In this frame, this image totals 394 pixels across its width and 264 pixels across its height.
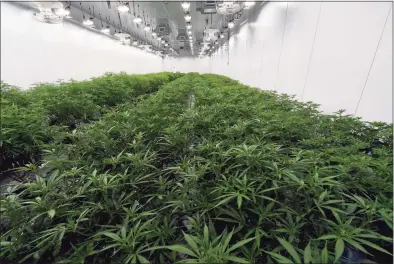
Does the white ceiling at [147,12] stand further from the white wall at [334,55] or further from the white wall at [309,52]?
the white wall at [334,55]

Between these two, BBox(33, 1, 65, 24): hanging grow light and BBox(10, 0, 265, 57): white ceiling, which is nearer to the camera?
BBox(33, 1, 65, 24): hanging grow light

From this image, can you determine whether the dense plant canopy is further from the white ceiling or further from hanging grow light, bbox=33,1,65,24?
the white ceiling

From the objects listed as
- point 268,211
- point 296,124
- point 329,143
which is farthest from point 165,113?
point 268,211

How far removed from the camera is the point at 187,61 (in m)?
31.4

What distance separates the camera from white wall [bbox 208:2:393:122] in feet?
8.86

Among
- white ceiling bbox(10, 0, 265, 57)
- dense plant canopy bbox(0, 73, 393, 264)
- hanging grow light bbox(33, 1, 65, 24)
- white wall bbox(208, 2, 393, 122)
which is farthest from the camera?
white ceiling bbox(10, 0, 265, 57)

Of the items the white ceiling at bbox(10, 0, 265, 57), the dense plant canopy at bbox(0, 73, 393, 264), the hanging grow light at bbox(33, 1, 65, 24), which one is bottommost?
the dense plant canopy at bbox(0, 73, 393, 264)

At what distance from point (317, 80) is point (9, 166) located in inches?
185

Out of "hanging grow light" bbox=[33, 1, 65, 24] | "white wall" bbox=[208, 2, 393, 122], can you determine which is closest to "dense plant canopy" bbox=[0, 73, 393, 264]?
"white wall" bbox=[208, 2, 393, 122]

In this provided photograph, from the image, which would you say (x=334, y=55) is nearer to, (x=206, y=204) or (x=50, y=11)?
(x=206, y=204)

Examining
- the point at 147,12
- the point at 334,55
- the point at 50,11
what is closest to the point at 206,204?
the point at 334,55

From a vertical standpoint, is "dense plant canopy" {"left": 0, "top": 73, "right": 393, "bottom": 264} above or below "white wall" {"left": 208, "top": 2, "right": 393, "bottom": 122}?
below

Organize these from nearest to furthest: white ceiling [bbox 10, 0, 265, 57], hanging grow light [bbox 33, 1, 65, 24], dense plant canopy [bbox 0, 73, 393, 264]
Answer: dense plant canopy [bbox 0, 73, 393, 264], hanging grow light [bbox 33, 1, 65, 24], white ceiling [bbox 10, 0, 265, 57]

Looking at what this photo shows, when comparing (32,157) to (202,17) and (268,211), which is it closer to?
(268,211)
